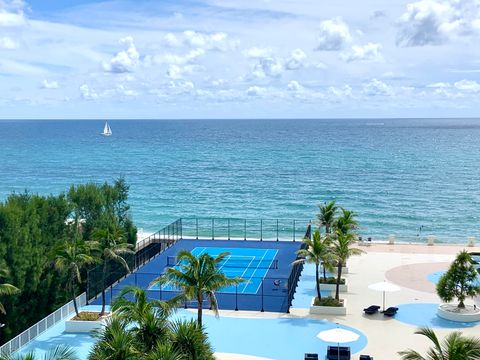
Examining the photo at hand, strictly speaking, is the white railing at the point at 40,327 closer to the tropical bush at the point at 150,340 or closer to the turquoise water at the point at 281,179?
the tropical bush at the point at 150,340

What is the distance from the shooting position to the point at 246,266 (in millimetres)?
43594

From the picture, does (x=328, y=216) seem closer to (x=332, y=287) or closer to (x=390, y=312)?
(x=332, y=287)

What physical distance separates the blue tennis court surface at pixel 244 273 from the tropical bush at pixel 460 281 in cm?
832

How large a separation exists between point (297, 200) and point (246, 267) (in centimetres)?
4730

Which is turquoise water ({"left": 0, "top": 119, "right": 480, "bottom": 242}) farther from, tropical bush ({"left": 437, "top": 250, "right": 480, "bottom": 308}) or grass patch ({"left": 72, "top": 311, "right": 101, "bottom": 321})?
grass patch ({"left": 72, "top": 311, "right": 101, "bottom": 321})

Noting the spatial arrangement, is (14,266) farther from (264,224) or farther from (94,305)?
(264,224)

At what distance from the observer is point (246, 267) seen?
142 ft

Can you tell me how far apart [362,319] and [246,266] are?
44.5 ft

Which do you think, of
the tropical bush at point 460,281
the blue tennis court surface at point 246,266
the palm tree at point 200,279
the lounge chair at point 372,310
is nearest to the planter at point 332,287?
the blue tennis court surface at point 246,266

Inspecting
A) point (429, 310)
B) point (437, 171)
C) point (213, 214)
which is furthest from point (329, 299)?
point (437, 171)

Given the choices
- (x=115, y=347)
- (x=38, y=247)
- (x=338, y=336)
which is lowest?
(x=338, y=336)

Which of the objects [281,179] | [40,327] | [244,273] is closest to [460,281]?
[244,273]

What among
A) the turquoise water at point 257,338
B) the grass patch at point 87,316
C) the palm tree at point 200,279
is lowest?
the turquoise water at point 257,338

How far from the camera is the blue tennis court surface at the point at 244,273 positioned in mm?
34969
